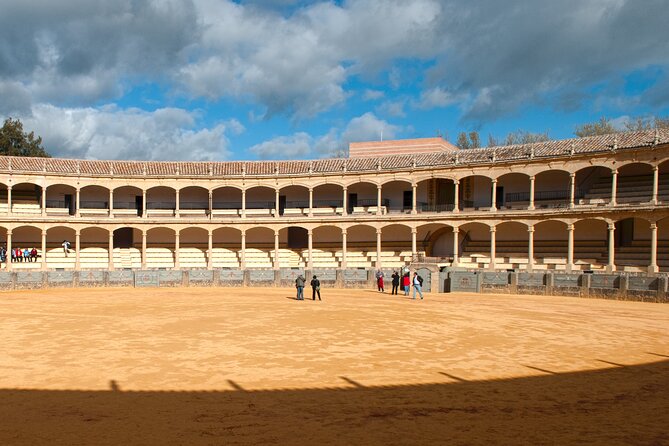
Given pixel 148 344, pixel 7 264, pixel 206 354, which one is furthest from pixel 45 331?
pixel 7 264

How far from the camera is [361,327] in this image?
52.1 feet

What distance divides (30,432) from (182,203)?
124 feet

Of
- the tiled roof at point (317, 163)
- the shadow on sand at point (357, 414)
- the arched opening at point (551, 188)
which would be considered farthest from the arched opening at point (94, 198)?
the shadow on sand at point (357, 414)

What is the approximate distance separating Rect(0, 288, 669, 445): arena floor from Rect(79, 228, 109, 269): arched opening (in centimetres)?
2119

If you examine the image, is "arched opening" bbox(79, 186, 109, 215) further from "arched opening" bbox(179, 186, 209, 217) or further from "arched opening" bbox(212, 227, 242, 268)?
"arched opening" bbox(212, 227, 242, 268)

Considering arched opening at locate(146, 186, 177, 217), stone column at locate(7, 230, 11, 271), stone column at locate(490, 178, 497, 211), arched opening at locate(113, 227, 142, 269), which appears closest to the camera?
stone column at locate(7, 230, 11, 271)

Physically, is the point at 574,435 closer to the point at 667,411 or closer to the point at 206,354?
the point at 667,411

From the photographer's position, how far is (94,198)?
139 ft

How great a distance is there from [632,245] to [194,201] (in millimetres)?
31980

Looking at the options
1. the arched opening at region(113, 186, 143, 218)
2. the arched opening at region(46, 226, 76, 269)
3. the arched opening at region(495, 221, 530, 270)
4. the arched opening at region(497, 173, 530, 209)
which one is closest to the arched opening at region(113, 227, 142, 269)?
the arched opening at region(113, 186, 143, 218)

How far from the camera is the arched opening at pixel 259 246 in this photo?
41.0 meters

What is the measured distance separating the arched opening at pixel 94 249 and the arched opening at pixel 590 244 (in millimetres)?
32712

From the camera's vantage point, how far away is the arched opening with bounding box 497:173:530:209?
37.6 metres

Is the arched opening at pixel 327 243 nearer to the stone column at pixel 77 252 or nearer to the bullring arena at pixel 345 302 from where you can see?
the bullring arena at pixel 345 302
